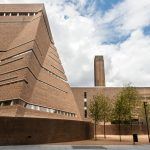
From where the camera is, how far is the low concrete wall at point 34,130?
26719 millimetres

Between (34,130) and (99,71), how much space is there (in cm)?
8555

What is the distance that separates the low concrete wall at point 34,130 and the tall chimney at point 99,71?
7574 centimetres

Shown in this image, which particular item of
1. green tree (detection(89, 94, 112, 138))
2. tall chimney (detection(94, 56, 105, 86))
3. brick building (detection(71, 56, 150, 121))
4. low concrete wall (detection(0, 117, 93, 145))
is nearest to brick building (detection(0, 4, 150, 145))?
low concrete wall (detection(0, 117, 93, 145))

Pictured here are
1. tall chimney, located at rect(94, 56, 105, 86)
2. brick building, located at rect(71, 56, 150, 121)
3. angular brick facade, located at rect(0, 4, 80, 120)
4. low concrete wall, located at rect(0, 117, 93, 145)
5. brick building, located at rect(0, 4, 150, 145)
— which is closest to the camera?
low concrete wall, located at rect(0, 117, 93, 145)

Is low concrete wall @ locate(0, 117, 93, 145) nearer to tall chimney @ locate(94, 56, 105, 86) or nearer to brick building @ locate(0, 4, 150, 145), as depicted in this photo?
brick building @ locate(0, 4, 150, 145)

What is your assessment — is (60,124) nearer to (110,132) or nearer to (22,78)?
(22,78)

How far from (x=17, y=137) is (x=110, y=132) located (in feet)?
161

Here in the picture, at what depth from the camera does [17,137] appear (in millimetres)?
27141

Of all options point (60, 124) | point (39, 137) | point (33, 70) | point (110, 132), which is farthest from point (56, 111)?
point (110, 132)

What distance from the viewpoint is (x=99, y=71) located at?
11225cm

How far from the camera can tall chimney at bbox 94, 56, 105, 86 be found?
109500 millimetres

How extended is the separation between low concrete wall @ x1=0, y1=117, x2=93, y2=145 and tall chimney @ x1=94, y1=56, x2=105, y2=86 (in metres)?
75.7

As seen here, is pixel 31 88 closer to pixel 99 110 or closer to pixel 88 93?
pixel 99 110

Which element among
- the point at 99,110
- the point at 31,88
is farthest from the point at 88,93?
the point at 31,88
